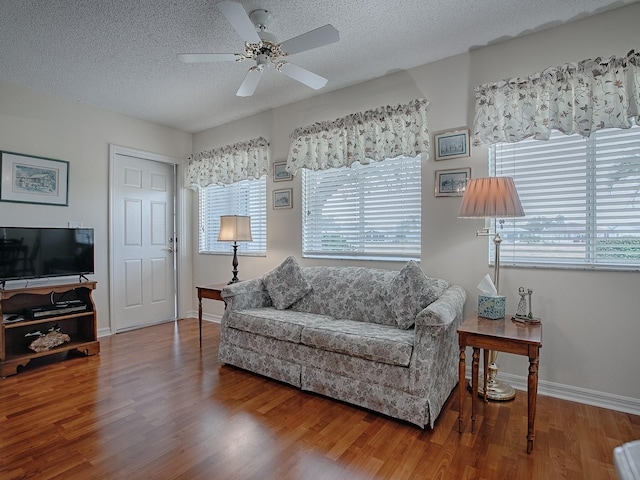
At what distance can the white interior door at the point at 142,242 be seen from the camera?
164 inches

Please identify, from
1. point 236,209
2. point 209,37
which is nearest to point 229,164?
point 236,209

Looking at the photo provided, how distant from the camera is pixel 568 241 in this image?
2.46 meters

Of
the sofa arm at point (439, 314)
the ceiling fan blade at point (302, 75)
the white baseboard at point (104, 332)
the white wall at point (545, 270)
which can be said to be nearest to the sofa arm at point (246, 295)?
the white wall at point (545, 270)

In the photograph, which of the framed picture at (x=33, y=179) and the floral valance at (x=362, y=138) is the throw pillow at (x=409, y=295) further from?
the framed picture at (x=33, y=179)

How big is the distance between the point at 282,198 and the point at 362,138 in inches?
46.2

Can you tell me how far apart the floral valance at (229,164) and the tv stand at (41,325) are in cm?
187

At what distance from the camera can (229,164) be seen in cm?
435

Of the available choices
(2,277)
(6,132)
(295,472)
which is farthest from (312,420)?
(6,132)

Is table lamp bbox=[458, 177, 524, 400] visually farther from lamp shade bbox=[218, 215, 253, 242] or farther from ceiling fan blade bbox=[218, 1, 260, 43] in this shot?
lamp shade bbox=[218, 215, 253, 242]

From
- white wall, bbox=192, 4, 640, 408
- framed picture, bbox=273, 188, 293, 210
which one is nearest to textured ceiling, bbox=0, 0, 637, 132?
white wall, bbox=192, 4, 640, 408

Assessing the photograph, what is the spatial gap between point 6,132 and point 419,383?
4221 mm

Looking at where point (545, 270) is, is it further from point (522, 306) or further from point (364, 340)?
point (364, 340)

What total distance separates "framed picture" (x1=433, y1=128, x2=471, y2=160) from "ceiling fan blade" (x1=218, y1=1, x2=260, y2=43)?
161 centimetres

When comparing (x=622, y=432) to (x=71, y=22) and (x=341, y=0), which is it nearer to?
(x=341, y=0)
